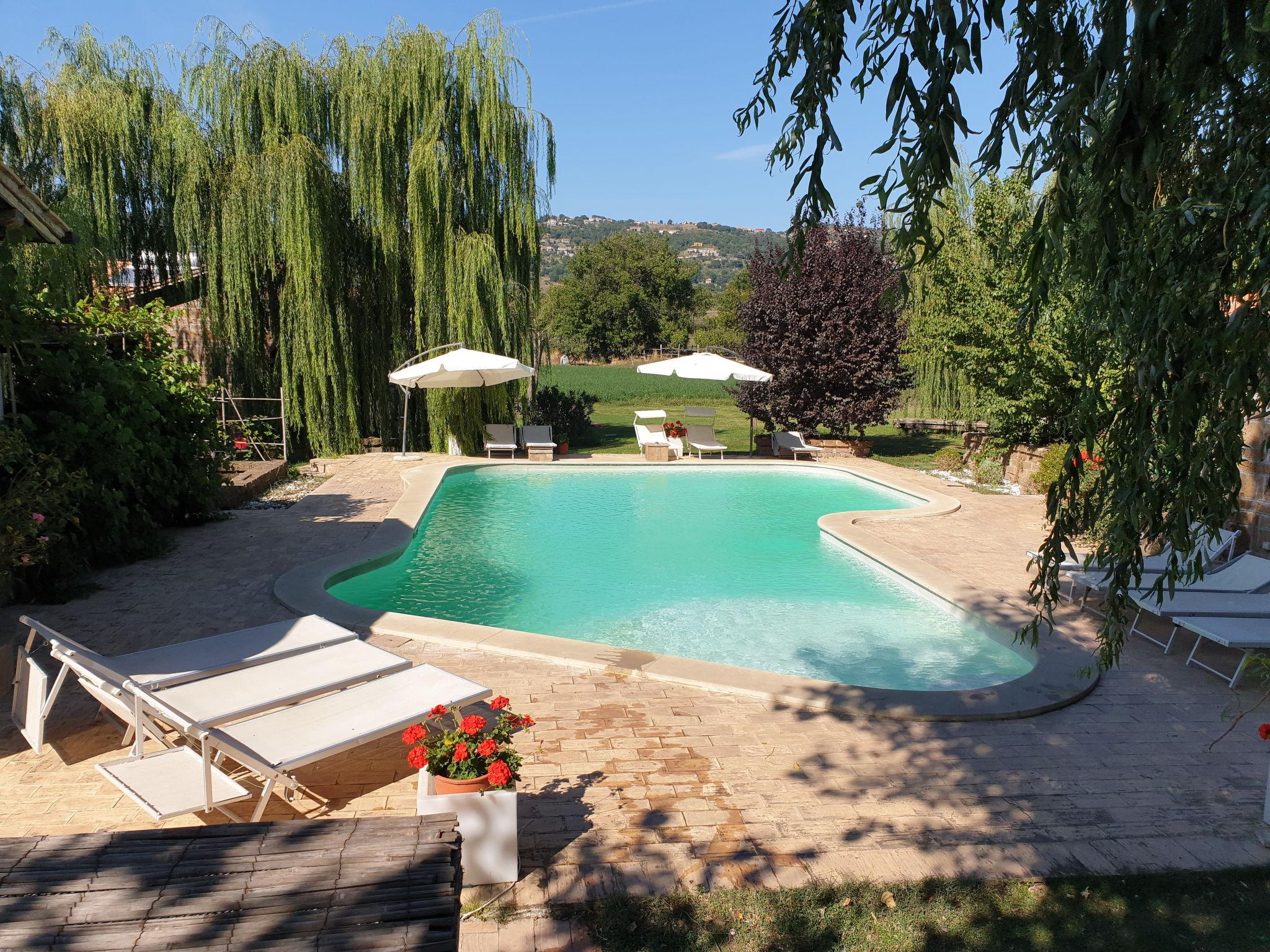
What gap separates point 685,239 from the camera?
568 feet

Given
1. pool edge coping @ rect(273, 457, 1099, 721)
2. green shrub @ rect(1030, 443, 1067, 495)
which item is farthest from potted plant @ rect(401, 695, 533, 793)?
green shrub @ rect(1030, 443, 1067, 495)

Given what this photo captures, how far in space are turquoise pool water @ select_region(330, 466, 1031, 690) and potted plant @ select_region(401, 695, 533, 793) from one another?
3855 mm

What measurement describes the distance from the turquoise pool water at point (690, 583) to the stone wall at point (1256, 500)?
319cm

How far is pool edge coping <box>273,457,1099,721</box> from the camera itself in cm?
549

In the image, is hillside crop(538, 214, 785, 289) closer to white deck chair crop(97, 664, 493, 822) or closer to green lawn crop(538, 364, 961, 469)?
green lawn crop(538, 364, 961, 469)

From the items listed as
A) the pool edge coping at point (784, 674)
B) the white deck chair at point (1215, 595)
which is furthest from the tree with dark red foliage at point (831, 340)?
the white deck chair at point (1215, 595)

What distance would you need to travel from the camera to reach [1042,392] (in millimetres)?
13195

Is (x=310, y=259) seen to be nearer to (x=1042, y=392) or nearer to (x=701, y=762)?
(x=1042, y=392)

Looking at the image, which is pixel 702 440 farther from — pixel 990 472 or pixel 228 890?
pixel 228 890

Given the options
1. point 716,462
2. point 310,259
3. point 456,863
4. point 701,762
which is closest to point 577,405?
point 716,462

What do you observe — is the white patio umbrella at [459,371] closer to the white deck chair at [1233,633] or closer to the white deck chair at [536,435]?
the white deck chair at [536,435]

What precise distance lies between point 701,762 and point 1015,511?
943 cm

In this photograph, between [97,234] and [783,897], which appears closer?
[783,897]

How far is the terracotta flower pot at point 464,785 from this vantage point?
3609 millimetres
